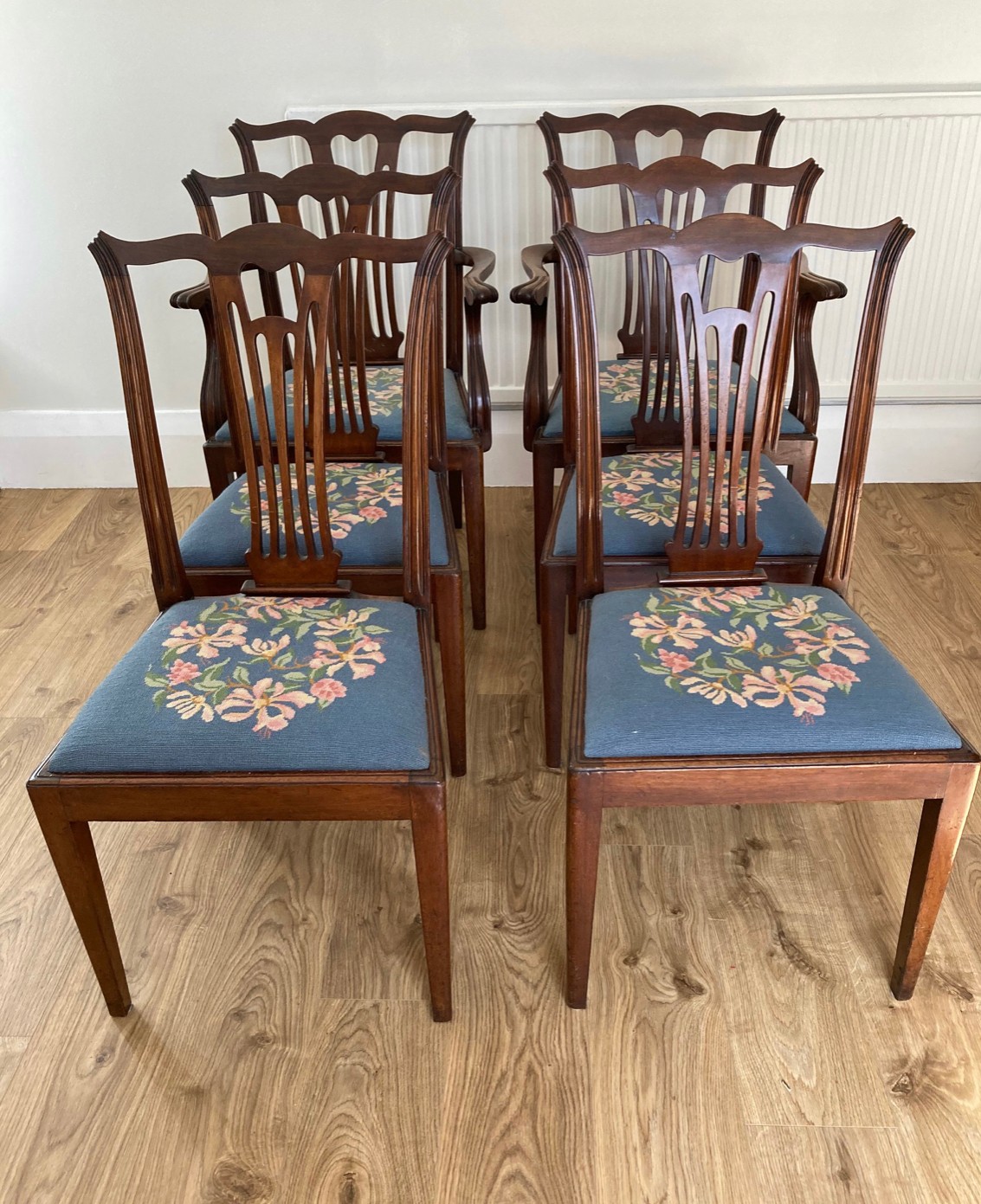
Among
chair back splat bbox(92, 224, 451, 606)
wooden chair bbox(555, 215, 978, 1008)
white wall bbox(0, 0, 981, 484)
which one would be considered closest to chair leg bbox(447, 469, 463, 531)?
white wall bbox(0, 0, 981, 484)

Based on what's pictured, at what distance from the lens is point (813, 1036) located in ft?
4.42

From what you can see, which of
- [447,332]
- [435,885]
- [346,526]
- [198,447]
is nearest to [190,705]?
[435,885]

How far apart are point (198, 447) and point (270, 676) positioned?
6.17 feet

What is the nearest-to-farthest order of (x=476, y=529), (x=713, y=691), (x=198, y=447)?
(x=713, y=691), (x=476, y=529), (x=198, y=447)

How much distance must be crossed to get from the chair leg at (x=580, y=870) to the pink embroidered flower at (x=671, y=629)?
23 cm

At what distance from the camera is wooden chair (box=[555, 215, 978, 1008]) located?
121cm

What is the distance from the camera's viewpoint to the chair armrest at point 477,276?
6.52 feet

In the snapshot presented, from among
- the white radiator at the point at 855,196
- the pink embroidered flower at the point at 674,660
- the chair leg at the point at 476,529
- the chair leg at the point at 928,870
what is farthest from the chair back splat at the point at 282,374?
the white radiator at the point at 855,196

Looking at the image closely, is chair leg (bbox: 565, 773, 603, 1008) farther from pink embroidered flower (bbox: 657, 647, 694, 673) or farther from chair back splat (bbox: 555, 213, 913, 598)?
chair back splat (bbox: 555, 213, 913, 598)

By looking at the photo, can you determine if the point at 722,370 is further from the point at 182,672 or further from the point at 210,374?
the point at 210,374

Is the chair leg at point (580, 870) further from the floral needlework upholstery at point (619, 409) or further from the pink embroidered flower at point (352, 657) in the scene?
the floral needlework upholstery at point (619, 409)

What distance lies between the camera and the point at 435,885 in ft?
4.18

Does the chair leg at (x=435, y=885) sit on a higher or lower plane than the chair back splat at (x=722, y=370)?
lower

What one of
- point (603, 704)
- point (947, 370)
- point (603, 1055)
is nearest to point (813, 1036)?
point (603, 1055)
